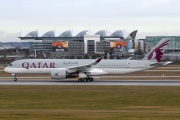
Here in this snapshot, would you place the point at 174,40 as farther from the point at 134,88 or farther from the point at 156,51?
the point at 134,88

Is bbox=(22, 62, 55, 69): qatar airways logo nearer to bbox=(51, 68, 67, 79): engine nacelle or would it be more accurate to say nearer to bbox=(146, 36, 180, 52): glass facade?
bbox=(51, 68, 67, 79): engine nacelle

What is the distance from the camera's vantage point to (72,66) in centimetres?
5400

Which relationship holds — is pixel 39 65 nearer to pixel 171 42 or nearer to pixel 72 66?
pixel 72 66

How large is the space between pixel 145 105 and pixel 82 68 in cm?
2234

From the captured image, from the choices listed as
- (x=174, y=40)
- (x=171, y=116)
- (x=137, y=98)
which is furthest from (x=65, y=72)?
(x=174, y=40)

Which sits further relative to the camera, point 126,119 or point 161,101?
point 161,101

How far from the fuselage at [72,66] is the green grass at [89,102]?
9.87 m

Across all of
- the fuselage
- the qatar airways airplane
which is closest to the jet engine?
the qatar airways airplane

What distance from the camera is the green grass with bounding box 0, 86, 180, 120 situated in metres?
24.4

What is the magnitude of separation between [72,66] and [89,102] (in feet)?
72.2

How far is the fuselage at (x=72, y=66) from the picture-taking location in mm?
53344

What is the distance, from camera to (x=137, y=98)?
3462cm

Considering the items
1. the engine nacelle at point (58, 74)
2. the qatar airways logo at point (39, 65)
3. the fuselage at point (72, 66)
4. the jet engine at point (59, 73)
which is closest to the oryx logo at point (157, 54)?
the fuselage at point (72, 66)

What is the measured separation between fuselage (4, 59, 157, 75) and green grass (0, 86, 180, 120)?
987cm
